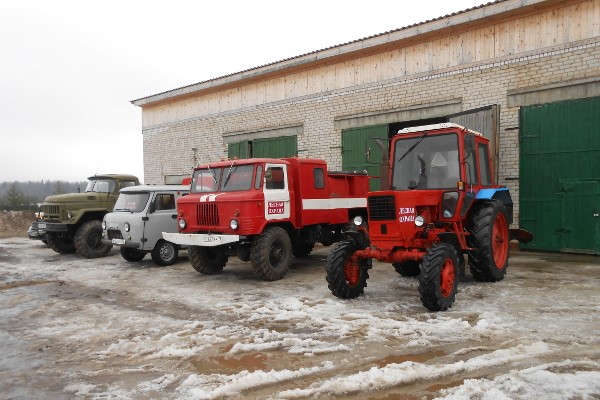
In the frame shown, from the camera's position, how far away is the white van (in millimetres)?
9727

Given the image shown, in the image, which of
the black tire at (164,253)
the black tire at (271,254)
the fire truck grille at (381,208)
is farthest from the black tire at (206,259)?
the fire truck grille at (381,208)

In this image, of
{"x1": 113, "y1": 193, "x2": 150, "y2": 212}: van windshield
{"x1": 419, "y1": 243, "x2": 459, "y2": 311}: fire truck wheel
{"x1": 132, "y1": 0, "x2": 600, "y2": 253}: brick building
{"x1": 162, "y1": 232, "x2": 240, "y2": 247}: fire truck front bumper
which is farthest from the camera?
{"x1": 113, "y1": 193, "x2": 150, "y2": 212}: van windshield

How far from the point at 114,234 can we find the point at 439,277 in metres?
7.49

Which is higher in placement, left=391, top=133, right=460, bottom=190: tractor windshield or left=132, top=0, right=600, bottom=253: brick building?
left=132, top=0, right=600, bottom=253: brick building

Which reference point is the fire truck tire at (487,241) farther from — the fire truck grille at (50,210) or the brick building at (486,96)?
the fire truck grille at (50,210)

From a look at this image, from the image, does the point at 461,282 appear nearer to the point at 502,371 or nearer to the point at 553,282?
the point at 553,282

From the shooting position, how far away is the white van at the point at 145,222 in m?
9.73

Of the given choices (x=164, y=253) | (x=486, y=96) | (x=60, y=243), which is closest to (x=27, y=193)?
(x=60, y=243)

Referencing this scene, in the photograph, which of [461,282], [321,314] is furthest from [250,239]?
[461,282]

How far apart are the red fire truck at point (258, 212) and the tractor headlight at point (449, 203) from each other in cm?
298

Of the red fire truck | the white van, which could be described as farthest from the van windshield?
the red fire truck

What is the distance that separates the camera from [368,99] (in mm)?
12602

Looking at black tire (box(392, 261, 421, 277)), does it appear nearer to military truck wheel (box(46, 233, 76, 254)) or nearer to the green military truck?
A: the green military truck

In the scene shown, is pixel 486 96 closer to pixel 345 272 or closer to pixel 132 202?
pixel 345 272
